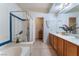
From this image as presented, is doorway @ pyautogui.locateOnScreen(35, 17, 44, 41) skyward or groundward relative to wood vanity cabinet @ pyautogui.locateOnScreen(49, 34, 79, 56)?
skyward

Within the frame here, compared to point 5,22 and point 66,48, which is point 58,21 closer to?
point 66,48

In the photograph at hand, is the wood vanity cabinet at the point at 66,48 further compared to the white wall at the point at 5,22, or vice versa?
the white wall at the point at 5,22

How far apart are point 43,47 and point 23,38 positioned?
608 millimetres

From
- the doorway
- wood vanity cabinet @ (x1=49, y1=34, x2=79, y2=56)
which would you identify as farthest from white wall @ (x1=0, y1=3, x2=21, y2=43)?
wood vanity cabinet @ (x1=49, y1=34, x2=79, y2=56)

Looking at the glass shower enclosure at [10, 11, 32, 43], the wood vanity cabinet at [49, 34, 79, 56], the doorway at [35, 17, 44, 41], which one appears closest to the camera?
the wood vanity cabinet at [49, 34, 79, 56]

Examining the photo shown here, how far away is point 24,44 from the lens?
9.07 ft

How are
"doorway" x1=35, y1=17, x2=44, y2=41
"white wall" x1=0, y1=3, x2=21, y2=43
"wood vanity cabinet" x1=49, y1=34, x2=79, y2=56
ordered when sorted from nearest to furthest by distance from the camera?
"wood vanity cabinet" x1=49, y1=34, x2=79, y2=56, "white wall" x1=0, y1=3, x2=21, y2=43, "doorway" x1=35, y1=17, x2=44, y2=41

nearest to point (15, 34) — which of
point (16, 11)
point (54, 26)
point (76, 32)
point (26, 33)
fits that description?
point (26, 33)

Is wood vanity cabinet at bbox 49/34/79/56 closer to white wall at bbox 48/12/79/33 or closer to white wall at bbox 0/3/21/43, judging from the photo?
white wall at bbox 48/12/79/33

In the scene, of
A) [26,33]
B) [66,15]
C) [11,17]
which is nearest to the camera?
[66,15]

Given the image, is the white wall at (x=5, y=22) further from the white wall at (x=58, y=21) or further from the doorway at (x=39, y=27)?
the white wall at (x=58, y=21)

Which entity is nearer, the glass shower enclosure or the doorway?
the doorway

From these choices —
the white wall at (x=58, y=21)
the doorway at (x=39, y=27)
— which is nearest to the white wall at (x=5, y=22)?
the doorway at (x=39, y=27)

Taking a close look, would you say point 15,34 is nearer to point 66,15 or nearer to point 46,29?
point 46,29
